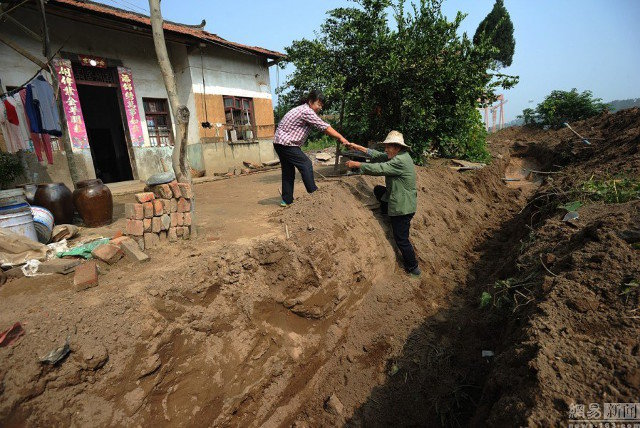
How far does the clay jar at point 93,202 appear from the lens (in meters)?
4.50

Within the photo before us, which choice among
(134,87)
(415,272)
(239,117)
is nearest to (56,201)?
(415,272)

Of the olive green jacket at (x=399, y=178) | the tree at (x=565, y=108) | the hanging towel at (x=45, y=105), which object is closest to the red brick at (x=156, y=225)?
the olive green jacket at (x=399, y=178)

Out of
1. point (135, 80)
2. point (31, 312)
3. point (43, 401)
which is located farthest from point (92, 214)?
point (135, 80)

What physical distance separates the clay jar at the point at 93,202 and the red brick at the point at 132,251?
157cm

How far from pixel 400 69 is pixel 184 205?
497 centimetres

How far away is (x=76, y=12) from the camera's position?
7.46 meters

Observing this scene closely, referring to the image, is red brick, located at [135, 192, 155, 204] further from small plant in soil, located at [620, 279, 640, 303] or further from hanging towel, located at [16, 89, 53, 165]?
hanging towel, located at [16, 89, 53, 165]

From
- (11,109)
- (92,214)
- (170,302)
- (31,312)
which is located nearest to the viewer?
(31,312)

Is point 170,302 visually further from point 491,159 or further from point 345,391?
point 491,159

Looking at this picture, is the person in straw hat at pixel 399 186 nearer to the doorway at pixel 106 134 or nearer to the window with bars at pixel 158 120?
the window with bars at pixel 158 120

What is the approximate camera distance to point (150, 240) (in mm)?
3697

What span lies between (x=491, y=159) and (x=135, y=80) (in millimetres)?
10892

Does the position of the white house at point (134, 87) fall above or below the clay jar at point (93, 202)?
above

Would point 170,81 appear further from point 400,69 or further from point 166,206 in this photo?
point 400,69
